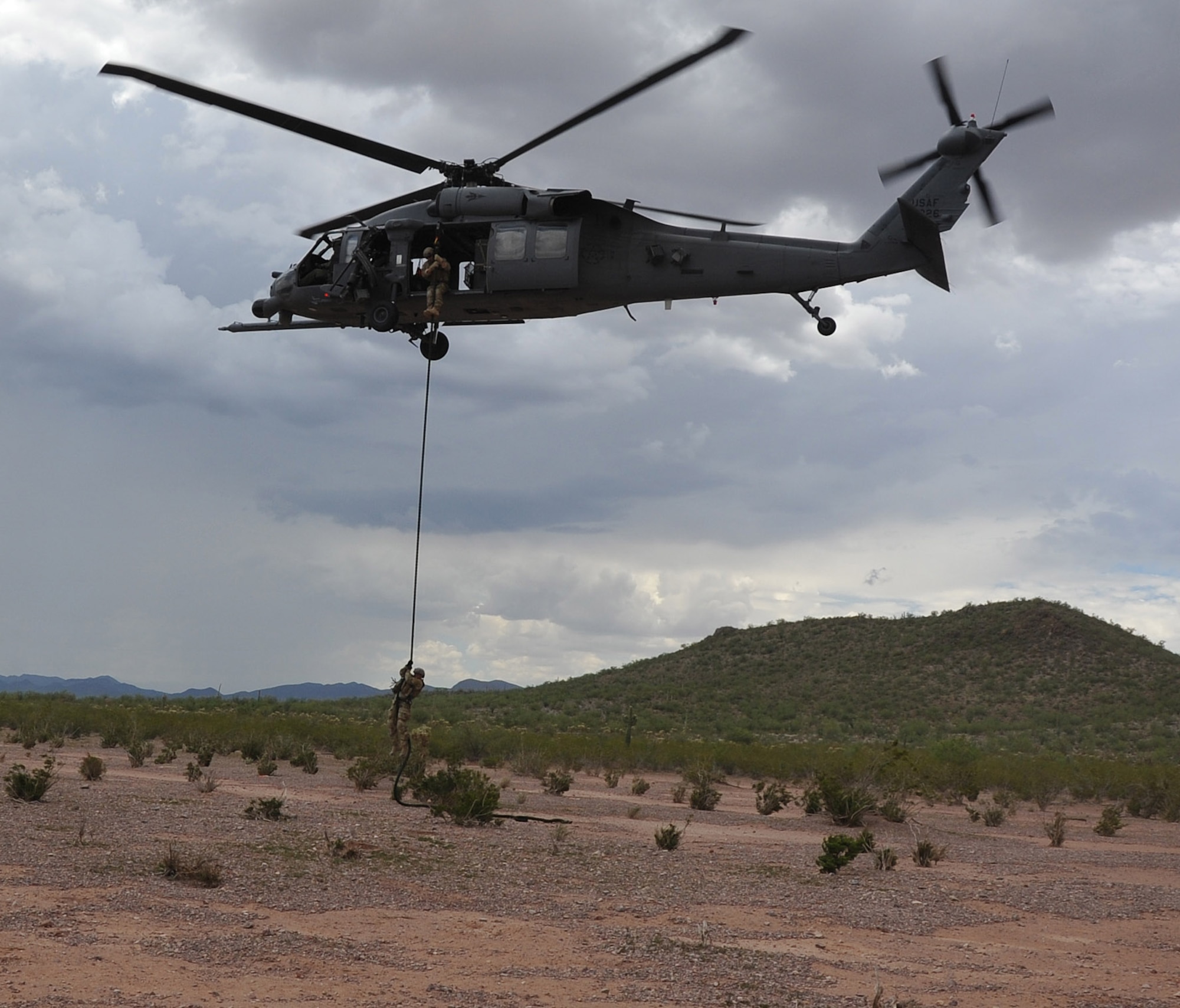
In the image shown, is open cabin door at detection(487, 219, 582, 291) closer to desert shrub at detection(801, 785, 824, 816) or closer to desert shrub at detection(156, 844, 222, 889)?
desert shrub at detection(156, 844, 222, 889)

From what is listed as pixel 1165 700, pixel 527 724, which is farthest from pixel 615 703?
pixel 1165 700

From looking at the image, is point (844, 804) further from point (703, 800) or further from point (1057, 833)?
point (1057, 833)

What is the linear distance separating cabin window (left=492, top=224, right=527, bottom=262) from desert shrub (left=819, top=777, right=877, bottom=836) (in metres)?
10.5

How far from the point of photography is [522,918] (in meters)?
10.3

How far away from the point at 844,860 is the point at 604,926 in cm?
455

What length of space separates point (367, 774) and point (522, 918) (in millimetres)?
10638

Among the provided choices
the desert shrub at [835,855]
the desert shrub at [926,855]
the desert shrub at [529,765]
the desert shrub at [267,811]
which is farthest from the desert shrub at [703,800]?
the desert shrub at [267,811]

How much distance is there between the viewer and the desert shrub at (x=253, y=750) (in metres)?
26.2

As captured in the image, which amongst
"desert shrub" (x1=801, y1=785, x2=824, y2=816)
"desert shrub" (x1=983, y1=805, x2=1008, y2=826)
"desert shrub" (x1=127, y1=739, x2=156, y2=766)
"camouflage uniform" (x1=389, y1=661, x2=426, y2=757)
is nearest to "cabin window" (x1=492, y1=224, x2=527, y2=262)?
"camouflage uniform" (x1=389, y1=661, x2=426, y2=757)

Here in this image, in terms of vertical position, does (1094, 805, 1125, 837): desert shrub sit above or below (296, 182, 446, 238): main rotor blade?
below

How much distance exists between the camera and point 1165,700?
185 feet

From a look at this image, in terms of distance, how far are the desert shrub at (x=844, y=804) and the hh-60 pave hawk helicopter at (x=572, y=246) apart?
8867 mm

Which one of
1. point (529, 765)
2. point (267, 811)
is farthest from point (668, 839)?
point (529, 765)

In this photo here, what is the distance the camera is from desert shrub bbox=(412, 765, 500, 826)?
603 inches
